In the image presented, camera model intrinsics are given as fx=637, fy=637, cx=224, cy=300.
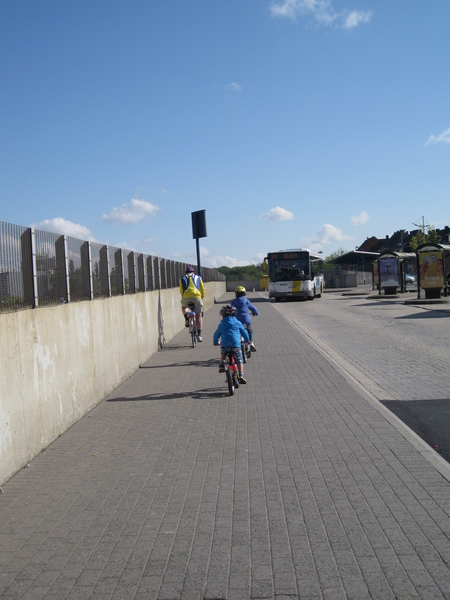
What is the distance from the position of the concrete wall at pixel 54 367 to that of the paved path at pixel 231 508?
24 centimetres

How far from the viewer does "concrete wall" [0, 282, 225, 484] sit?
216 inches

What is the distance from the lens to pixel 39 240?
6.75 metres

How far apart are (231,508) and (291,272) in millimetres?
33617

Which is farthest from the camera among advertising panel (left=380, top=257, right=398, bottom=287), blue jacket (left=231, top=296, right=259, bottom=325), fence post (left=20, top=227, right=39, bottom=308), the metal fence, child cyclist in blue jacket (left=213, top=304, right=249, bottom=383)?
advertising panel (left=380, top=257, right=398, bottom=287)

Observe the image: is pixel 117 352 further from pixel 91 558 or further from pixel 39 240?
pixel 91 558

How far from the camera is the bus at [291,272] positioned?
3756 cm

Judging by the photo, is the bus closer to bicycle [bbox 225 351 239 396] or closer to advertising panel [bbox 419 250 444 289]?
advertising panel [bbox 419 250 444 289]

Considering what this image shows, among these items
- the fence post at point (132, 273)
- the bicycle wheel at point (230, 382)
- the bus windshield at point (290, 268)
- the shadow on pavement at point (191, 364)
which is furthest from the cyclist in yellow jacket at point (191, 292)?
the bus windshield at point (290, 268)

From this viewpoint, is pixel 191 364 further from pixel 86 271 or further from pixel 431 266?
pixel 431 266

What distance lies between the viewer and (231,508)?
4602mm

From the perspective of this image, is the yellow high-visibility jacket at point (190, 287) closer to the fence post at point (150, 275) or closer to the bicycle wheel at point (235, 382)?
the fence post at point (150, 275)

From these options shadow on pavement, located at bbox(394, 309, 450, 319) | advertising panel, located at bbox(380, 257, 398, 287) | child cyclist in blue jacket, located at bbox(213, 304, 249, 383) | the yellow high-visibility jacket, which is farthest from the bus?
child cyclist in blue jacket, located at bbox(213, 304, 249, 383)

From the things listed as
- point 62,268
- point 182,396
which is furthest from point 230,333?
point 62,268

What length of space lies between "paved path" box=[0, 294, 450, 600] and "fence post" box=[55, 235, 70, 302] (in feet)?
5.10
